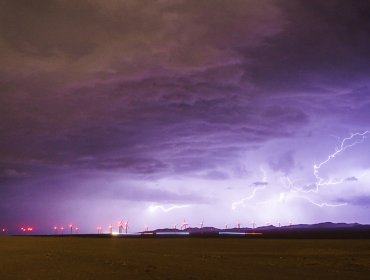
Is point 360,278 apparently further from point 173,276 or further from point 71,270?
point 71,270

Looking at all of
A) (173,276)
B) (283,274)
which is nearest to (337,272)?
(283,274)

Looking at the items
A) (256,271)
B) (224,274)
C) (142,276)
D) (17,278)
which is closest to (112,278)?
(142,276)

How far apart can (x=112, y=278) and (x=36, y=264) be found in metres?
8.21

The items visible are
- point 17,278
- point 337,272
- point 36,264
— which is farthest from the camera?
point 36,264

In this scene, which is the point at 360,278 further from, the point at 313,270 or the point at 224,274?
the point at 224,274

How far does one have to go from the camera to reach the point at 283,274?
76.3 feet

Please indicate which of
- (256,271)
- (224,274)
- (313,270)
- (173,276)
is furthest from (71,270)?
(313,270)

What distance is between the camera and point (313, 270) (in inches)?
998

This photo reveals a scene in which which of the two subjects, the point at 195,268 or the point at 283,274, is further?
the point at 195,268

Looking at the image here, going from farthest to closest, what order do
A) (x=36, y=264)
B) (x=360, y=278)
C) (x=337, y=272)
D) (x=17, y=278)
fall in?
(x=36, y=264) < (x=337, y=272) < (x=360, y=278) < (x=17, y=278)

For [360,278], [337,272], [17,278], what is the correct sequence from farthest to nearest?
[337,272]
[360,278]
[17,278]

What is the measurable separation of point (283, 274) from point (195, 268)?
15.8 ft

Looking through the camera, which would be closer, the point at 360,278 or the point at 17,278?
the point at 17,278

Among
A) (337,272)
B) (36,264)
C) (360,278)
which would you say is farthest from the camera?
(36,264)
